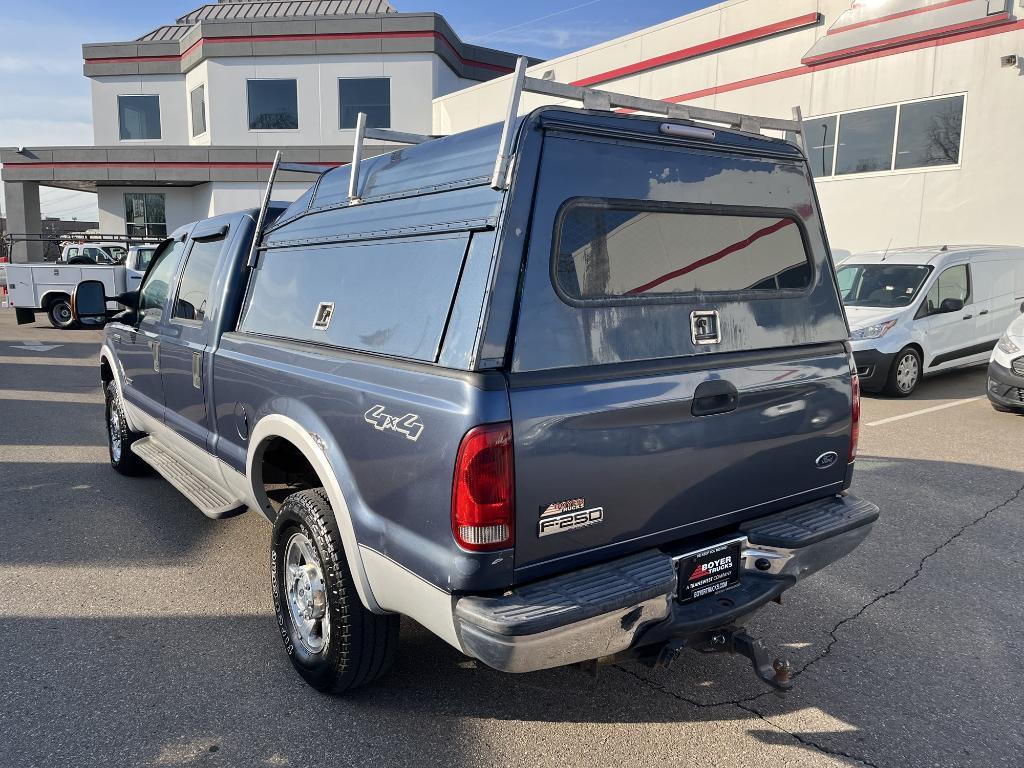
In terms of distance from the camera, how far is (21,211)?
1150 inches

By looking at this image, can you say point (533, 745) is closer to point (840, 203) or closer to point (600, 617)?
point (600, 617)

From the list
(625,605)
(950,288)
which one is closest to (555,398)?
(625,605)

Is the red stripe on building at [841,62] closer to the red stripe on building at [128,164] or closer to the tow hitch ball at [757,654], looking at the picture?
the tow hitch ball at [757,654]

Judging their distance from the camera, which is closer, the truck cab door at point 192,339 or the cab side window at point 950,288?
the truck cab door at point 192,339

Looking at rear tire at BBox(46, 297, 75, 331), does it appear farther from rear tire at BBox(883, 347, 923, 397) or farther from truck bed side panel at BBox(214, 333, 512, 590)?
truck bed side panel at BBox(214, 333, 512, 590)

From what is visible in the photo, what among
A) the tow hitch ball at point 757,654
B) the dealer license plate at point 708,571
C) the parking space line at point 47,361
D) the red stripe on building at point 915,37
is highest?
the red stripe on building at point 915,37

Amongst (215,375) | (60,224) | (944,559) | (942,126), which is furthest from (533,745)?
(60,224)

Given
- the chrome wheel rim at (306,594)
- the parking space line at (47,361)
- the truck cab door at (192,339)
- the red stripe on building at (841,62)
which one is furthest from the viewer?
the red stripe on building at (841,62)

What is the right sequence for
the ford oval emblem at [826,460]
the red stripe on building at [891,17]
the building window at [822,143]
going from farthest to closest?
1. the building window at [822,143]
2. the red stripe on building at [891,17]
3. the ford oval emblem at [826,460]

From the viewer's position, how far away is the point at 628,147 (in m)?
2.81

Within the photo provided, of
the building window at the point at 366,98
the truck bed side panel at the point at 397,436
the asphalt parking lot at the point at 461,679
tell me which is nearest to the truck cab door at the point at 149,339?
the asphalt parking lot at the point at 461,679

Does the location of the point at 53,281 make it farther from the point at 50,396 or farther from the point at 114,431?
the point at 114,431

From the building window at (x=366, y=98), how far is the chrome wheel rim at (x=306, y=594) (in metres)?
25.3

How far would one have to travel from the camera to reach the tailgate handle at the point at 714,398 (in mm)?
2771
